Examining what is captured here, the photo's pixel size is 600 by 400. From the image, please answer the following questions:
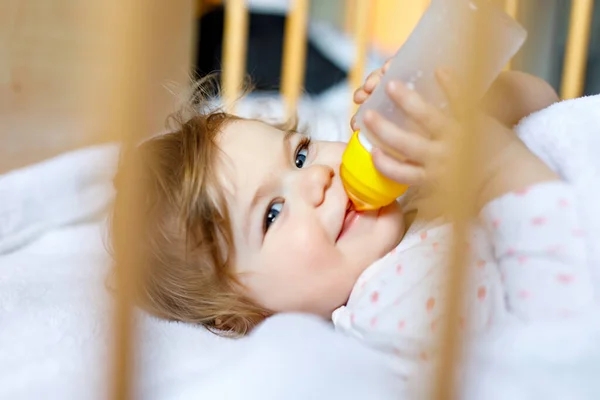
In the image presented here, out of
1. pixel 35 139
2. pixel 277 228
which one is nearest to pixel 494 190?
pixel 277 228

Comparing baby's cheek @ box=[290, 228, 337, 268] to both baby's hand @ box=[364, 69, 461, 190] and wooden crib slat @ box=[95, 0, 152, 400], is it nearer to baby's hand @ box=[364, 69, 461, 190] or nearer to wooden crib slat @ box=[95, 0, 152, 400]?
baby's hand @ box=[364, 69, 461, 190]

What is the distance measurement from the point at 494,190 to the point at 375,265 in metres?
0.15

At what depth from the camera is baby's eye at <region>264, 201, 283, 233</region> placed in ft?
2.57

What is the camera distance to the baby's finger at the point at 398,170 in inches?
26.7

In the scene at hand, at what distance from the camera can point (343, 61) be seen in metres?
2.06

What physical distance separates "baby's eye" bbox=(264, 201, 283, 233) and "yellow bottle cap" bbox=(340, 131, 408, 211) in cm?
8

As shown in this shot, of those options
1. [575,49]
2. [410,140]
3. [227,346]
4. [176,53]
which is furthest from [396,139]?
[176,53]

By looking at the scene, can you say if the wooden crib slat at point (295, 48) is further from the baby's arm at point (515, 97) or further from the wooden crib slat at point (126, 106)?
the wooden crib slat at point (126, 106)

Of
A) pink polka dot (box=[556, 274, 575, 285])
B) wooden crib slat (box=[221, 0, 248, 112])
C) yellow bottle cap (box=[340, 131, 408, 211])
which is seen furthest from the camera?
wooden crib slat (box=[221, 0, 248, 112])

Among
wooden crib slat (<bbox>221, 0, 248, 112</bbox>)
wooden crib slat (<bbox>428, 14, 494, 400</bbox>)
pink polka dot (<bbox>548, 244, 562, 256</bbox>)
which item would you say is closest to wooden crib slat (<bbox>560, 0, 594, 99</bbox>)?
wooden crib slat (<bbox>221, 0, 248, 112</bbox>)

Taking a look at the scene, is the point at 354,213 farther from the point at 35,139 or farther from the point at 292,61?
the point at 35,139

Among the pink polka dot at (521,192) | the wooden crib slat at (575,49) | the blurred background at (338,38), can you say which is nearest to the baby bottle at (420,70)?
the pink polka dot at (521,192)

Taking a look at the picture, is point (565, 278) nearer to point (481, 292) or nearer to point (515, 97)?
point (481, 292)

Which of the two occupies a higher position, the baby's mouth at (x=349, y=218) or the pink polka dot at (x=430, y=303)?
the pink polka dot at (x=430, y=303)
